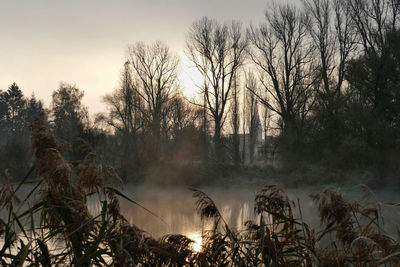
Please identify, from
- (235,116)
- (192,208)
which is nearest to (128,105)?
(235,116)

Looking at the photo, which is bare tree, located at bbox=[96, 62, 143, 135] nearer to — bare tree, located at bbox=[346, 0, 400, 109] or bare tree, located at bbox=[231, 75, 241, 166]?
bare tree, located at bbox=[231, 75, 241, 166]

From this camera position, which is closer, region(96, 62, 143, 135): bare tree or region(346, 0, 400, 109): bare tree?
region(346, 0, 400, 109): bare tree

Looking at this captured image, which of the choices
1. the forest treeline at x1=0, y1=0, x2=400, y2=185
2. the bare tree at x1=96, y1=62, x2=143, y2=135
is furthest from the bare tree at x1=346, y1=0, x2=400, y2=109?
the bare tree at x1=96, y1=62, x2=143, y2=135

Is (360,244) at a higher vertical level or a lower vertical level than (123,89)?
lower

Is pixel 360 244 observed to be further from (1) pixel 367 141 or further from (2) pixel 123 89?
(2) pixel 123 89

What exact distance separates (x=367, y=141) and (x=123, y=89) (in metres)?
17.8

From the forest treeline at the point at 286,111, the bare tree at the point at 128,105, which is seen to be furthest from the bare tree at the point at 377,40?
the bare tree at the point at 128,105

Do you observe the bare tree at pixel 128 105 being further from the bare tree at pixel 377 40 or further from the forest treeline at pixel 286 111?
the bare tree at pixel 377 40

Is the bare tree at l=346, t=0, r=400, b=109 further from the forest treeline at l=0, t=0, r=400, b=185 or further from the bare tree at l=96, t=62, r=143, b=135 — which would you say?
the bare tree at l=96, t=62, r=143, b=135

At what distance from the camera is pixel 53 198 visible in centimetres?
162

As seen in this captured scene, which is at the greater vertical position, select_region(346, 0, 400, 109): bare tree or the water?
select_region(346, 0, 400, 109): bare tree

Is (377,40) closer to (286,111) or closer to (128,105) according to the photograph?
(286,111)

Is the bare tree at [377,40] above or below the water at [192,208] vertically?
above

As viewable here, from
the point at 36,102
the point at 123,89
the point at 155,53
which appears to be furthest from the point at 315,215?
the point at 36,102
